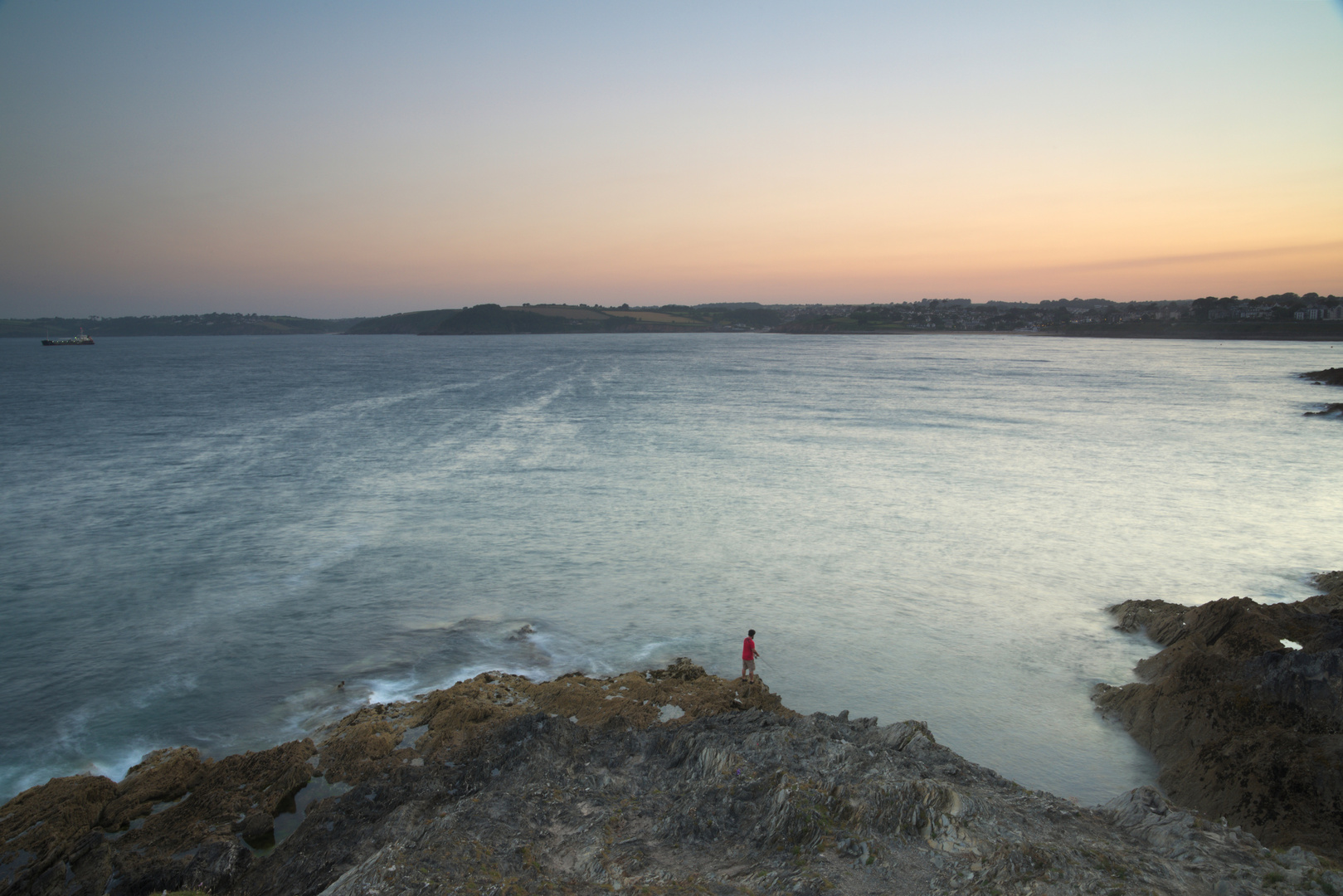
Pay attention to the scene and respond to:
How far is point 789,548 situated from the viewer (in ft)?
54.7

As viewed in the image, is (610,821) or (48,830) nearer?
(610,821)

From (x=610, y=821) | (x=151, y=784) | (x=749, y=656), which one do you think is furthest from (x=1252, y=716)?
(x=151, y=784)

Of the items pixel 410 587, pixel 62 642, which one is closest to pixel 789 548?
pixel 410 587

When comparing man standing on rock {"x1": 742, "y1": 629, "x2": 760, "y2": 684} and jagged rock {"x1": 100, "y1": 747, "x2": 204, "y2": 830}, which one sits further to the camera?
man standing on rock {"x1": 742, "y1": 629, "x2": 760, "y2": 684}

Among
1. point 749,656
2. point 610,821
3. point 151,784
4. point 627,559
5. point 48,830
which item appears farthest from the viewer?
point 627,559

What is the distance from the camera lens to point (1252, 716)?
25.8 ft

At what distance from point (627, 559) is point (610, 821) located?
9.69m

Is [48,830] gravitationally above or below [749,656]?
below

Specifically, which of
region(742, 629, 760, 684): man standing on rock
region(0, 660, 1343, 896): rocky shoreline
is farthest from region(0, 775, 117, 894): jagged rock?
region(742, 629, 760, 684): man standing on rock

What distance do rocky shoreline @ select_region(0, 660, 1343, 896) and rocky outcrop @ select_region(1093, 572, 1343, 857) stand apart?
1.89 feet

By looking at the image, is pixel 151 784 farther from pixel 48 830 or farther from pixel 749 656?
pixel 749 656

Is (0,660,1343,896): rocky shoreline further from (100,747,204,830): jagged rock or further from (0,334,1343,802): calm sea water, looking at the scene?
(0,334,1343,802): calm sea water

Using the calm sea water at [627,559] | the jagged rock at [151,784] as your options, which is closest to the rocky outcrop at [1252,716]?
the calm sea water at [627,559]

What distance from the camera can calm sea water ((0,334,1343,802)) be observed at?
10.1 metres
